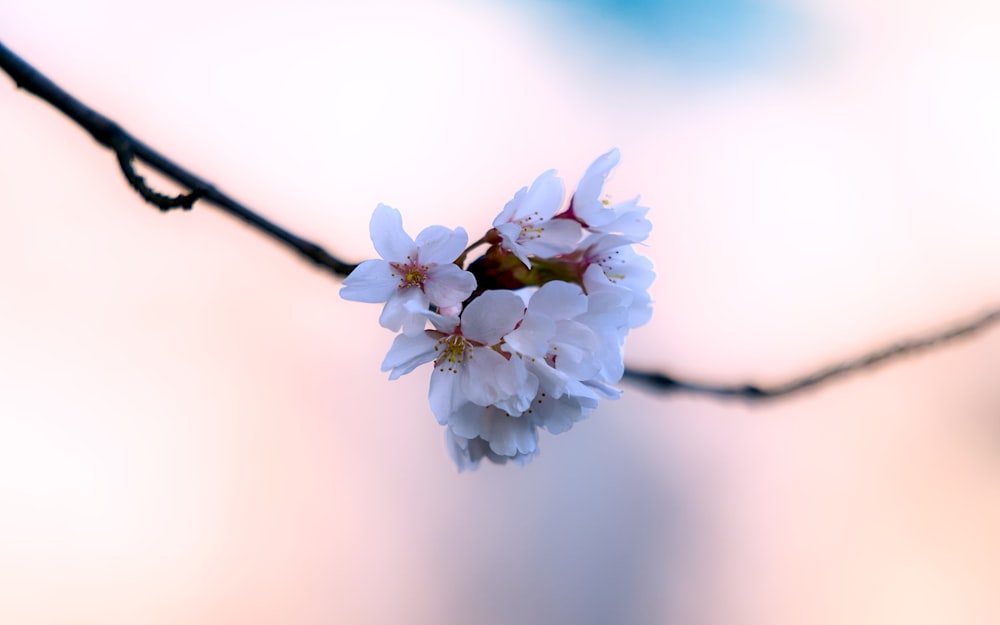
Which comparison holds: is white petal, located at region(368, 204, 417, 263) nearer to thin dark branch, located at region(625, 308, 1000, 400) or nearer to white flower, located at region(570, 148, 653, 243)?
white flower, located at region(570, 148, 653, 243)

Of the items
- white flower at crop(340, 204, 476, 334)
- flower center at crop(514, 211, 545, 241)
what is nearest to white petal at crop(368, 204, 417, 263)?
white flower at crop(340, 204, 476, 334)

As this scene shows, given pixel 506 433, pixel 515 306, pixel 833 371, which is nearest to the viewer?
pixel 515 306

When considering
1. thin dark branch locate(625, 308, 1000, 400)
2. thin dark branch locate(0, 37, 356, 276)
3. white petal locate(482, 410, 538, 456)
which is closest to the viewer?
thin dark branch locate(0, 37, 356, 276)

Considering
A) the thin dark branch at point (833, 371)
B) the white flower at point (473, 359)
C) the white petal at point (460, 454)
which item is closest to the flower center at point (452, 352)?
the white flower at point (473, 359)

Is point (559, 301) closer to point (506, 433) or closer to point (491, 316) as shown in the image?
point (491, 316)

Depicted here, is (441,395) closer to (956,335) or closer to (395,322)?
(395,322)

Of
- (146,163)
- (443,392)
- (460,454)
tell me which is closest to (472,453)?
(460,454)

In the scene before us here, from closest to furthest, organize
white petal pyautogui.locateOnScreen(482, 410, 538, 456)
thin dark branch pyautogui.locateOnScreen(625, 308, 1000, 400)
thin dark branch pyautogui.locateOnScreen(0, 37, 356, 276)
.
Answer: thin dark branch pyautogui.locateOnScreen(0, 37, 356, 276) < white petal pyautogui.locateOnScreen(482, 410, 538, 456) < thin dark branch pyautogui.locateOnScreen(625, 308, 1000, 400)
